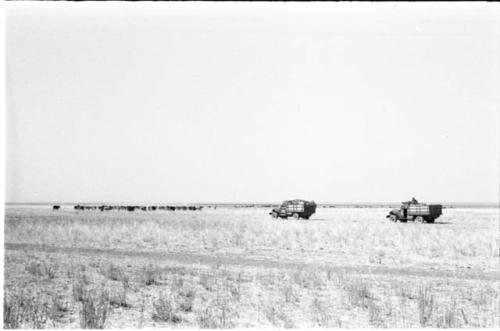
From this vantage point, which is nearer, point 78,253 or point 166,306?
point 166,306

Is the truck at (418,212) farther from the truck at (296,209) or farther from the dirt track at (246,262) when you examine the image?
the dirt track at (246,262)

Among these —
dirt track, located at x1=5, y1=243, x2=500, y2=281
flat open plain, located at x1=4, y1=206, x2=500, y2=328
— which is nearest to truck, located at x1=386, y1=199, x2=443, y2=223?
flat open plain, located at x1=4, y1=206, x2=500, y2=328

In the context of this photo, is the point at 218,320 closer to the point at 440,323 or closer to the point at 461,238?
the point at 440,323

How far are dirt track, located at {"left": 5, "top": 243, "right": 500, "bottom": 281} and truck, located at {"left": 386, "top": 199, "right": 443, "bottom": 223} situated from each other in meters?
20.3

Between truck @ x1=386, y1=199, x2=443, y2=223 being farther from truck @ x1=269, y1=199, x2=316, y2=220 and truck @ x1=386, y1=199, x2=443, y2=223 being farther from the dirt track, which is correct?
the dirt track

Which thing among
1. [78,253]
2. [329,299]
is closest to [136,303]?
[329,299]

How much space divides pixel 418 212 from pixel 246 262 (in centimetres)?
2210

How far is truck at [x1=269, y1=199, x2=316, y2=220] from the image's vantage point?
39.2m

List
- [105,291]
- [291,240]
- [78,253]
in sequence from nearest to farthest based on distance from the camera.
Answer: [105,291] → [78,253] → [291,240]

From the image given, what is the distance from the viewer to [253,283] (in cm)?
1180

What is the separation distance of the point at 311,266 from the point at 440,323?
629 centimetres

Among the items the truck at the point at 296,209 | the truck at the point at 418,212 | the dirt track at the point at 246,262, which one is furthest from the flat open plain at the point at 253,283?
the truck at the point at 296,209

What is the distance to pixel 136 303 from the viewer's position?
10008 millimetres

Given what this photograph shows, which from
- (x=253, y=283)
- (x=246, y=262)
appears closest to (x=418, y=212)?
(x=246, y=262)
